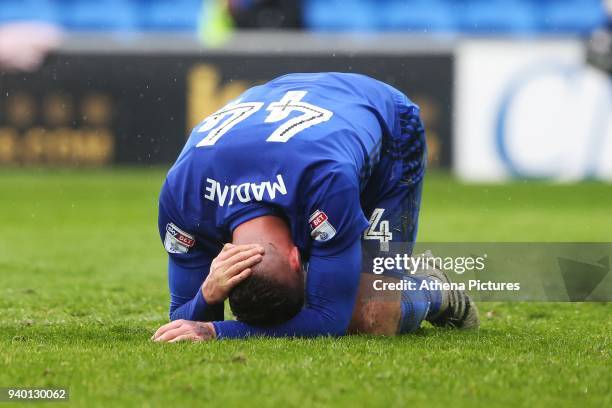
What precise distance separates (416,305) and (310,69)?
10.7 meters

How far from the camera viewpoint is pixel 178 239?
4238mm

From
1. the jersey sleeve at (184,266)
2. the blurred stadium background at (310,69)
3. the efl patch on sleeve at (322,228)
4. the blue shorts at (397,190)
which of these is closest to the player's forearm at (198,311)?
the jersey sleeve at (184,266)

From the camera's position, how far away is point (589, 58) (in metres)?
14.5

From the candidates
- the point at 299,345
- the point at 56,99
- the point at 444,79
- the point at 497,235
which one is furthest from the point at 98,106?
the point at 299,345

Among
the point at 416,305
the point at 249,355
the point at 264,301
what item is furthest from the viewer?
the point at 416,305

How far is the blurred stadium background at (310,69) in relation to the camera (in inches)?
563

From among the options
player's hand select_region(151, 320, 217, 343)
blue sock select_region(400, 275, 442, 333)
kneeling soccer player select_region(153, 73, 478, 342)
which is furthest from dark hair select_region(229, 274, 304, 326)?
blue sock select_region(400, 275, 442, 333)

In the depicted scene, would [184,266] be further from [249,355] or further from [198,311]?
[249,355]

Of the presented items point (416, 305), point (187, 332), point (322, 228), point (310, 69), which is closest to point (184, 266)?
point (187, 332)

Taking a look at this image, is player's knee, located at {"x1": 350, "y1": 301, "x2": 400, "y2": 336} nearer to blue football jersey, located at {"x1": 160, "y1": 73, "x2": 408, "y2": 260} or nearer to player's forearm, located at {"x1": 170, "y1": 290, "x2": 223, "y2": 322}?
blue football jersey, located at {"x1": 160, "y1": 73, "x2": 408, "y2": 260}

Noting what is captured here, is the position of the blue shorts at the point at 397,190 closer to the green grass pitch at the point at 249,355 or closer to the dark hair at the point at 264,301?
the green grass pitch at the point at 249,355

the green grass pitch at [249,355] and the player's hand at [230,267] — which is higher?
the player's hand at [230,267]

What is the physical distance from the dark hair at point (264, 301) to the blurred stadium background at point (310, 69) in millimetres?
10628

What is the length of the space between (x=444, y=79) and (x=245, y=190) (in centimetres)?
1139
